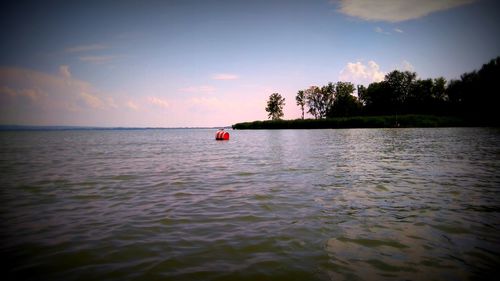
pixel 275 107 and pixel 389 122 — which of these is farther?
pixel 275 107

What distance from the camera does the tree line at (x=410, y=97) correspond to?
71.8 metres

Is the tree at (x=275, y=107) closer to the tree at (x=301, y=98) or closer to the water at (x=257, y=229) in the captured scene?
the tree at (x=301, y=98)

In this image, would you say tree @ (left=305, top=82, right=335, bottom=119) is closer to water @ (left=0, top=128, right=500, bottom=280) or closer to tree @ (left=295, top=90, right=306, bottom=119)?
tree @ (left=295, top=90, right=306, bottom=119)

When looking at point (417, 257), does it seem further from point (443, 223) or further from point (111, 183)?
point (111, 183)

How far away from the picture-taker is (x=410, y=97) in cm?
9762

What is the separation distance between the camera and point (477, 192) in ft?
26.1

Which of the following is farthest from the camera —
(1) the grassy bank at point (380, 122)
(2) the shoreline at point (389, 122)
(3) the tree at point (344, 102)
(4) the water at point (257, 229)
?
(3) the tree at point (344, 102)

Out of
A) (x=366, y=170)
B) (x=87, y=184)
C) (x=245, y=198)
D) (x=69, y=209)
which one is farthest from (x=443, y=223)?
(x=87, y=184)

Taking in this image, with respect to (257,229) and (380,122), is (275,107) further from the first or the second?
(257,229)

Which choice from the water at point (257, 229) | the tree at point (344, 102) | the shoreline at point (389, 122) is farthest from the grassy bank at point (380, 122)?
the water at point (257, 229)

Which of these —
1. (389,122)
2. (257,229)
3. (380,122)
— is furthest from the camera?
(380,122)

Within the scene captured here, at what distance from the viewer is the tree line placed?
235 ft

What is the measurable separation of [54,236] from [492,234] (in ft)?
29.2

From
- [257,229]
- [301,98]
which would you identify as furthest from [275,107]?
[257,229]
